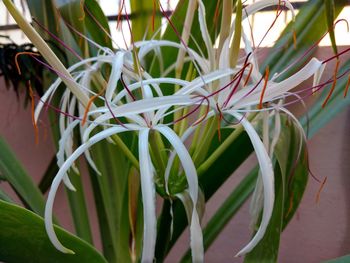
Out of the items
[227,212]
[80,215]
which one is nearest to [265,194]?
[227,212]

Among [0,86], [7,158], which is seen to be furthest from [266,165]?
[0,86]

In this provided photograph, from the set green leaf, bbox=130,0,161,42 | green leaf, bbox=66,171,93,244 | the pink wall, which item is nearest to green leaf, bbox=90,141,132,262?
green leaf, bbox=66,171,93,244

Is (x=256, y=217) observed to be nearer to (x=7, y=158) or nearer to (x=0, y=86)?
(x=7, y=158)

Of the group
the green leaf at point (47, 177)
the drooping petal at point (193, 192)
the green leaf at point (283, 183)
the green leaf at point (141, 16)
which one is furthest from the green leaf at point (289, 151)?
the green leaf at point (47, 177)

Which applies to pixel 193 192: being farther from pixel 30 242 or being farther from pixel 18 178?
pixel 18 178

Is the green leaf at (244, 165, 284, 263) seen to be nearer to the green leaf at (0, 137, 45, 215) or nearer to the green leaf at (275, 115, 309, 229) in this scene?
the green leaf at (275, 115, 309, 229)
